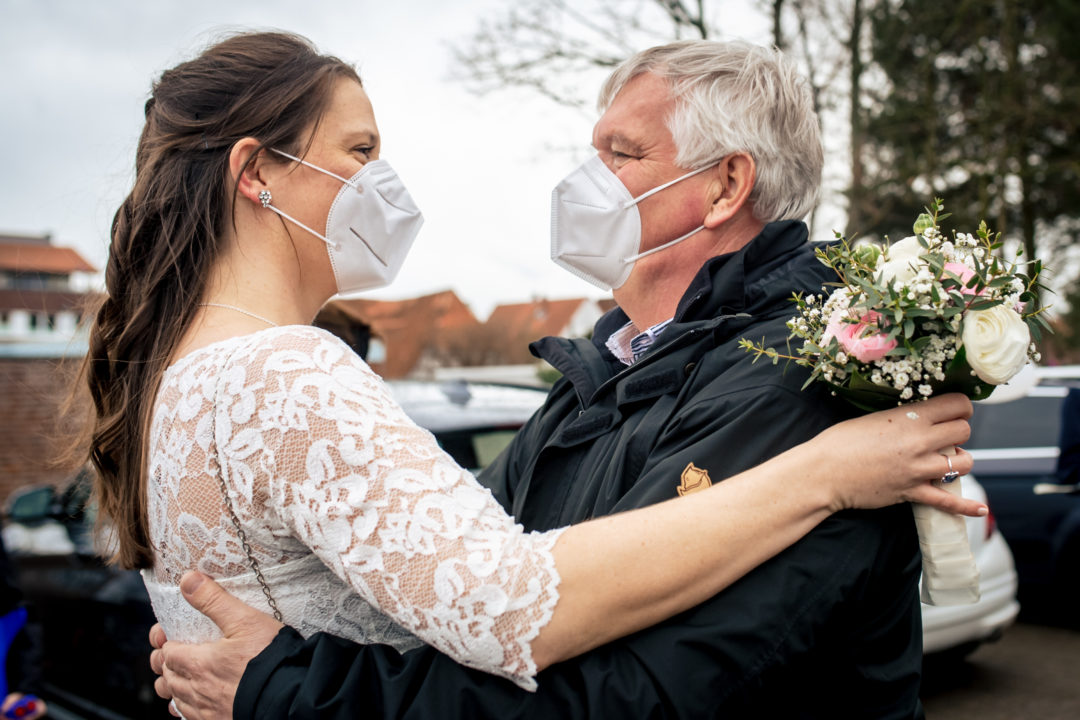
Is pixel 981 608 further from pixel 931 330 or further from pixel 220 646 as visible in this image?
pixel 220 646

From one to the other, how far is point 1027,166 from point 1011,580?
35.3 feet

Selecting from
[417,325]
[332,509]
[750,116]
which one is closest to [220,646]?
[332,509]

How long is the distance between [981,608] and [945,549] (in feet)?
13.1

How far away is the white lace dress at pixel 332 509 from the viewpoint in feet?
4.29

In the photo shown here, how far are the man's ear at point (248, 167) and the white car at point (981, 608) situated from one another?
415 centimetres

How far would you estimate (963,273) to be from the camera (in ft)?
4.78

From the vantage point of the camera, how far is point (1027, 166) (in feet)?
45.1

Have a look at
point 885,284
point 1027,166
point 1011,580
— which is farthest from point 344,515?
point 1027,166

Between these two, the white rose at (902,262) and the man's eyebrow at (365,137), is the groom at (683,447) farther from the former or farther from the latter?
the man's eyebrow at (365,137)

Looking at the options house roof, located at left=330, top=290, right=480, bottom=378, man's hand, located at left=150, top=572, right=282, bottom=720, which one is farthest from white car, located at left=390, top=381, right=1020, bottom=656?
house roof, located at left=330, top=290, right=480, bottom=378

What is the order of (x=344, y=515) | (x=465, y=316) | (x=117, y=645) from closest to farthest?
(x=344, y=515)
(x=117, y=645)
(x=465, y=316)

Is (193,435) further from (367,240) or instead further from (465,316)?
(465,316)

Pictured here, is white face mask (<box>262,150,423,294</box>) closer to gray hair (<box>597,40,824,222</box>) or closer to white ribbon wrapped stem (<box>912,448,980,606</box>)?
gray hair (<box>597,40,824,222</box>)

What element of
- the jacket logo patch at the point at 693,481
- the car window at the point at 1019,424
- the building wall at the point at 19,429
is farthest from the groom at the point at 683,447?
the building wall at the point at 19,429
